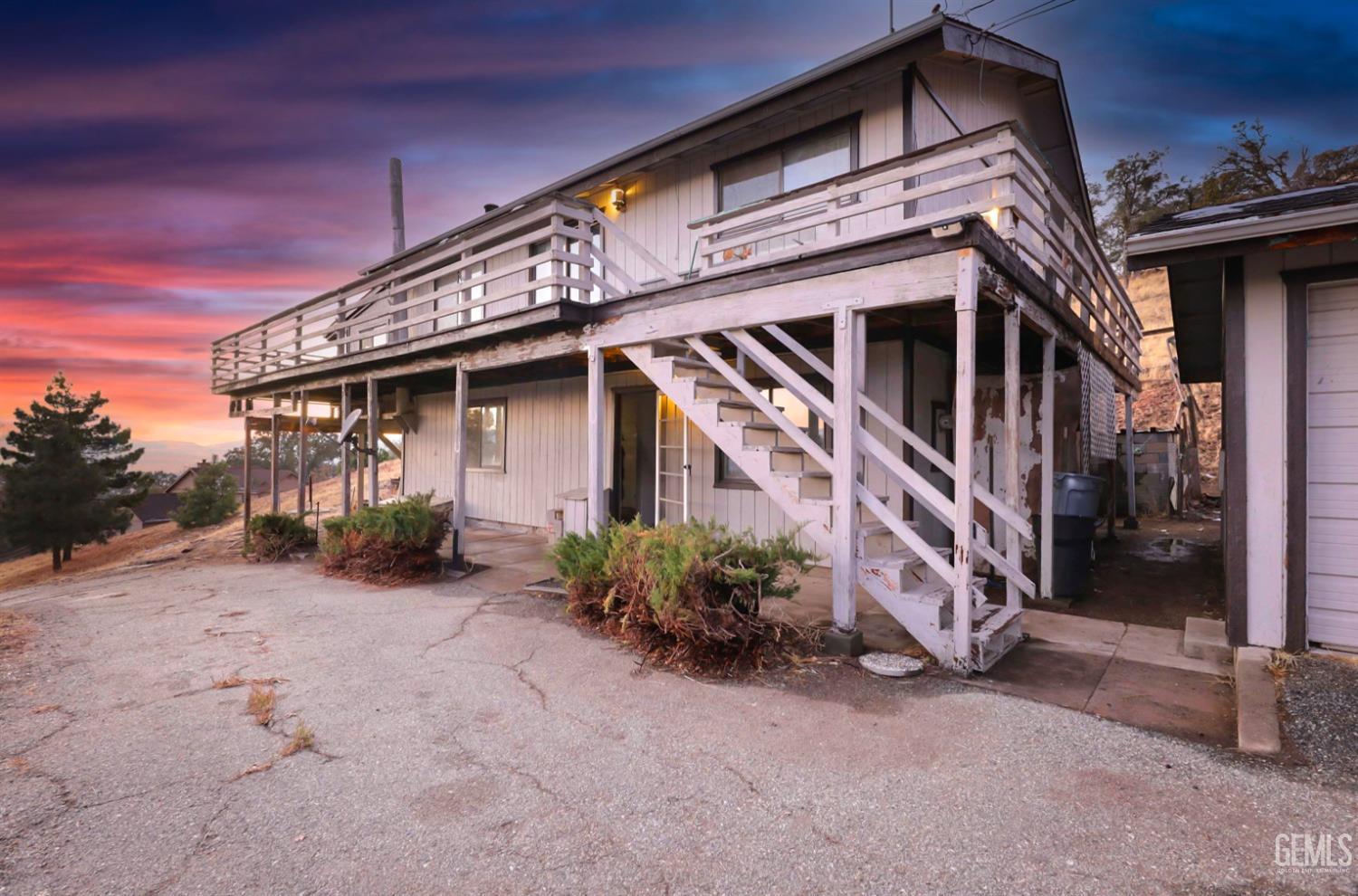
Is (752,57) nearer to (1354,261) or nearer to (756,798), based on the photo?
(1354,261)

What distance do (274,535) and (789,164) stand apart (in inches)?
355

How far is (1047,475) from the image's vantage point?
623 cm

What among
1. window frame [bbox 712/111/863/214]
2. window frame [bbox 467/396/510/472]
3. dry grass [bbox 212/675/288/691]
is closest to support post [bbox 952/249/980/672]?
window frame [bbox 712/111/863/214]

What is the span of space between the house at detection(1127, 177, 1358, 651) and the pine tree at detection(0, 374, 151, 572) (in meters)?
34.5

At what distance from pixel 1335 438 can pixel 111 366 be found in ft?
111

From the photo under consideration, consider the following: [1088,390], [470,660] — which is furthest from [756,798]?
[1088,390]

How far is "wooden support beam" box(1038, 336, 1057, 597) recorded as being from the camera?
593 centimetres

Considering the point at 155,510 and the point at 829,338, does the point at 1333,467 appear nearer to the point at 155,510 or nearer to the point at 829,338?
the point at 829,338

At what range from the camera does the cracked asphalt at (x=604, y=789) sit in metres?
2.06

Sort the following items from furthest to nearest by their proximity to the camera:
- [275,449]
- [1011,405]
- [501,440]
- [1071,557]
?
[275,449], [501,440], [1071,557], [1011,405]

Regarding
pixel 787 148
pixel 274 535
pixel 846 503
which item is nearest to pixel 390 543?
pixel 274 535

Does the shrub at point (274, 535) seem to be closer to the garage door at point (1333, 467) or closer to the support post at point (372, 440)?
the support post at point (372, 440)

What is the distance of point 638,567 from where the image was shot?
4.50 metres

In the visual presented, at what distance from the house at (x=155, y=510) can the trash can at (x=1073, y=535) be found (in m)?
44.7
